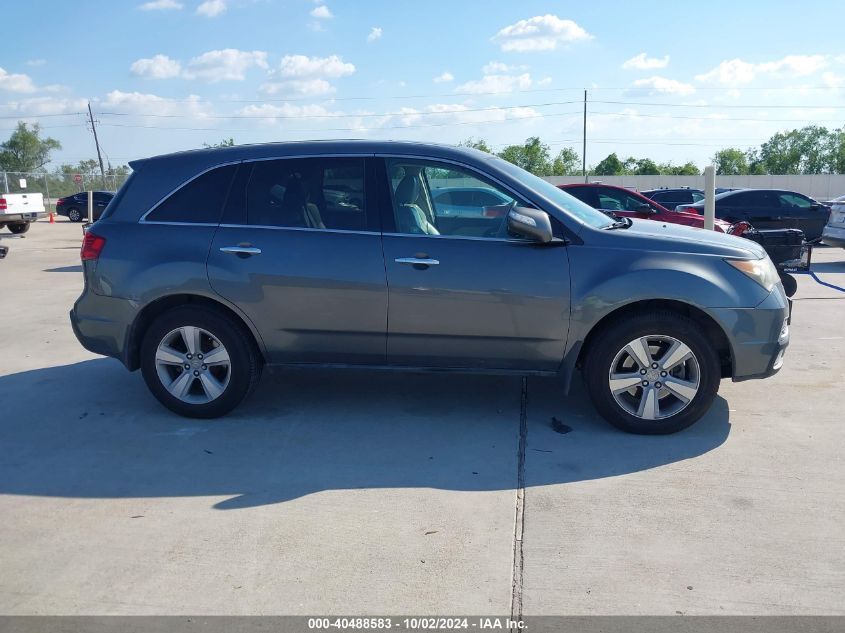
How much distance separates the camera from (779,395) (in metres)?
6.11

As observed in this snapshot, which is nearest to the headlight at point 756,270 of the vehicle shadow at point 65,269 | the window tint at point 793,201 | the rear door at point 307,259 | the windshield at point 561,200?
the windshield at point 561,200

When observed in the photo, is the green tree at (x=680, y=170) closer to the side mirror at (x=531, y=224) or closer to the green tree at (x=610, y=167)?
the green tree at (x=610, y=167)

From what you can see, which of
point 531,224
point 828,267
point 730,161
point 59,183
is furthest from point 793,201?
point 730,161

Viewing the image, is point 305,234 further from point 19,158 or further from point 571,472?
point 19,158

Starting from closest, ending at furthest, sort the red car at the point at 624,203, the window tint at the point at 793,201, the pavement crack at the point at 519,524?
the pavement crack at the point at 519,524 → the red car at the point at 624,203 → the window tint at the point at 793,201

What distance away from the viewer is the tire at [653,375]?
200 inches

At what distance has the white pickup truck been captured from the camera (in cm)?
2275

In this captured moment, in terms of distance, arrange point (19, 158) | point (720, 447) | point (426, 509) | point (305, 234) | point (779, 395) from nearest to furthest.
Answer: point (426, 509) < point (720, 447) < point (305, 234) < point (779, 395) < point (19, 158)

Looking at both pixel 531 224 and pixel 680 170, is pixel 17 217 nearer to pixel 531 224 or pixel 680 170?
pixel 531 224

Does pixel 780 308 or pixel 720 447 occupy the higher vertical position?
pixel 780 308

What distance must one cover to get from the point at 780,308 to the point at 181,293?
402 centimetres

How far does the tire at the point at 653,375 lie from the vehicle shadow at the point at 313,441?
0.15 m

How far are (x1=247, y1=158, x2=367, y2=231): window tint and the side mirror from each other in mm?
1040

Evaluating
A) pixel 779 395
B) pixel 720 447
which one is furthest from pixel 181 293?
pixel 779 395
